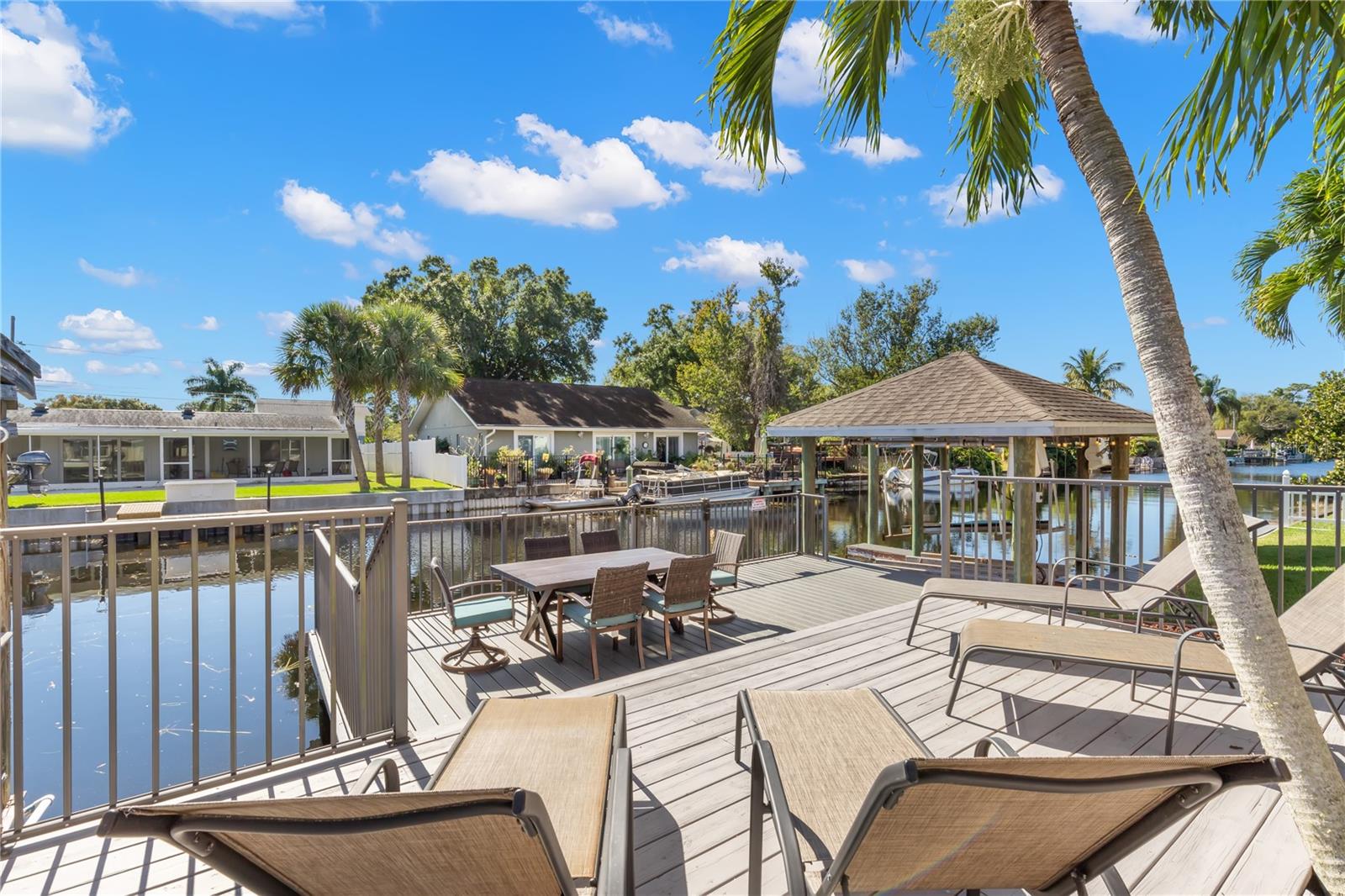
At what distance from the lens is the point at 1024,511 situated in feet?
26.7

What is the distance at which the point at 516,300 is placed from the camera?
4041 cm

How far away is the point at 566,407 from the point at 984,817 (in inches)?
1342

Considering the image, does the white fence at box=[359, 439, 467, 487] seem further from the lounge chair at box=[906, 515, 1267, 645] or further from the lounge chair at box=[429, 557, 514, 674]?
the lounge chair at box=[906, 515, 1267, 645]

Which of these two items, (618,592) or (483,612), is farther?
(483,612)

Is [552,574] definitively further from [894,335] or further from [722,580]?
[894,335]

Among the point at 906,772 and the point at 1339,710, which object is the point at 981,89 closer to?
the point at 906,772

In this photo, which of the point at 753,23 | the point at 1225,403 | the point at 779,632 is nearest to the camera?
the point at 753,23

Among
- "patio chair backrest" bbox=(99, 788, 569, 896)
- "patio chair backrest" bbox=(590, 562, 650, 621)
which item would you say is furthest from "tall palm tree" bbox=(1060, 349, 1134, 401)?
"patio chair backrest" bbox=(99, 788, 569, 896)

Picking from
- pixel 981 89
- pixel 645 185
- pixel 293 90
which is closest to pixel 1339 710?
pixel 981 89

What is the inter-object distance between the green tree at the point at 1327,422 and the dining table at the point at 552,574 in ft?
44.3

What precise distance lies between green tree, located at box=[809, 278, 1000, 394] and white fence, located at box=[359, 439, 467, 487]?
2036 centimetres

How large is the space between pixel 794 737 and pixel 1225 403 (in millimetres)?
94990

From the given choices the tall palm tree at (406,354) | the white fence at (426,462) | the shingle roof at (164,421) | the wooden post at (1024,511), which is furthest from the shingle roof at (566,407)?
the wooden post at (1024,511)

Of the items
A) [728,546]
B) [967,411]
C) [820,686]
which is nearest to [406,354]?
[728,546]
